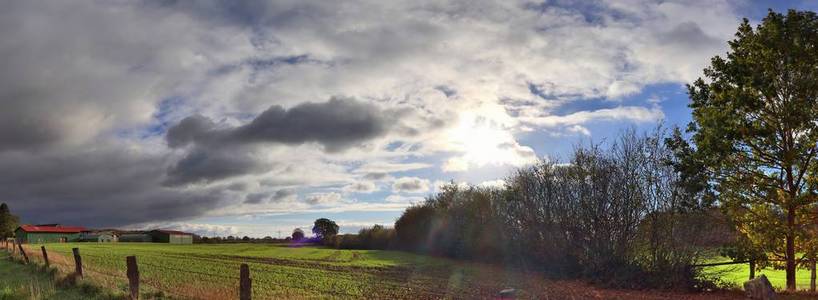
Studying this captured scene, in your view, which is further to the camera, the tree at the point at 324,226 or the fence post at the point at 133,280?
the tree at the point at 324,226

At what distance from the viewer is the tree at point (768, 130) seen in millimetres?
19250

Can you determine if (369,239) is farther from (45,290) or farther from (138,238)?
(138,238)

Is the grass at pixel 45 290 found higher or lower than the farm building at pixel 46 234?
higher

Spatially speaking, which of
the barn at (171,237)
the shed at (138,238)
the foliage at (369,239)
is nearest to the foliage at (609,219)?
the foliage at (369,239)

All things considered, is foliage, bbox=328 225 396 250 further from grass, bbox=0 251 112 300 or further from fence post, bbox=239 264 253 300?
fence post, bbox=239 264 253 300

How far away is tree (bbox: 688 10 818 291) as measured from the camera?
19250 mm

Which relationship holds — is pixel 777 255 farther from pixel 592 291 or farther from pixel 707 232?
pixel 592 291

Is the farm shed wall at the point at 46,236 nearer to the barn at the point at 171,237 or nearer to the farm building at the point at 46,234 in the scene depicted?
the farm building at the point at 46,234

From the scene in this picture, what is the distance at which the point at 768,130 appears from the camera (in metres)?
19.8

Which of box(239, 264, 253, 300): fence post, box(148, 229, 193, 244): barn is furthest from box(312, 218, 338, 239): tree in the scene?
box(239, 264, 253, 300): fence post

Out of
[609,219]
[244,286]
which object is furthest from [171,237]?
[244,286]

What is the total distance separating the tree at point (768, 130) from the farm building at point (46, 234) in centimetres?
13887

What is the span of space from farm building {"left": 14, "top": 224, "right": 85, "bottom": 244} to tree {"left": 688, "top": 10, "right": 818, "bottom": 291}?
139m

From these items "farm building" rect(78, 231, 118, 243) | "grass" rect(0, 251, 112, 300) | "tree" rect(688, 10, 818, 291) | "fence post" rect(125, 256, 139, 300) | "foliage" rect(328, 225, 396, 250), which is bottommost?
"farm building" rect(78, 231, 118, 243)
